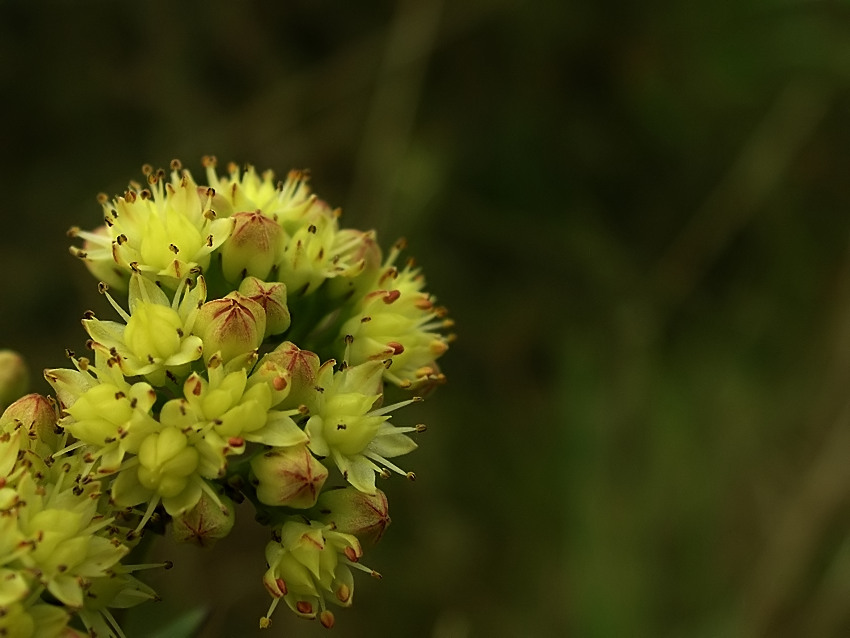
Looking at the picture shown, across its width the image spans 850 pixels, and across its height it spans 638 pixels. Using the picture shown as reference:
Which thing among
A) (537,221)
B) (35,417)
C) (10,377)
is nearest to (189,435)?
(35,417)

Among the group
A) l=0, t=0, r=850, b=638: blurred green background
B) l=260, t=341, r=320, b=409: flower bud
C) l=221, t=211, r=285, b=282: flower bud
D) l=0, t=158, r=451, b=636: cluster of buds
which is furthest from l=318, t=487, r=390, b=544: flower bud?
l=0, t=0, r=850, b=638: blurred green background

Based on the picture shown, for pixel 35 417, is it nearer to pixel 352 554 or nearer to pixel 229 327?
pixel 229 327

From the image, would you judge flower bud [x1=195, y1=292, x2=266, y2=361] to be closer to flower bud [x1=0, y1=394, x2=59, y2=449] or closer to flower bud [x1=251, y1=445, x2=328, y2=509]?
flower bud [x1=251, y1=445, x2=328, y2=509]

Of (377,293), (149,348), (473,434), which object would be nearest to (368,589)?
(473,434)

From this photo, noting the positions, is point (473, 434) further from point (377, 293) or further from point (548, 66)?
point (377, 293)

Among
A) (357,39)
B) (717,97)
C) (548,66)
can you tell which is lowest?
(357,39)
